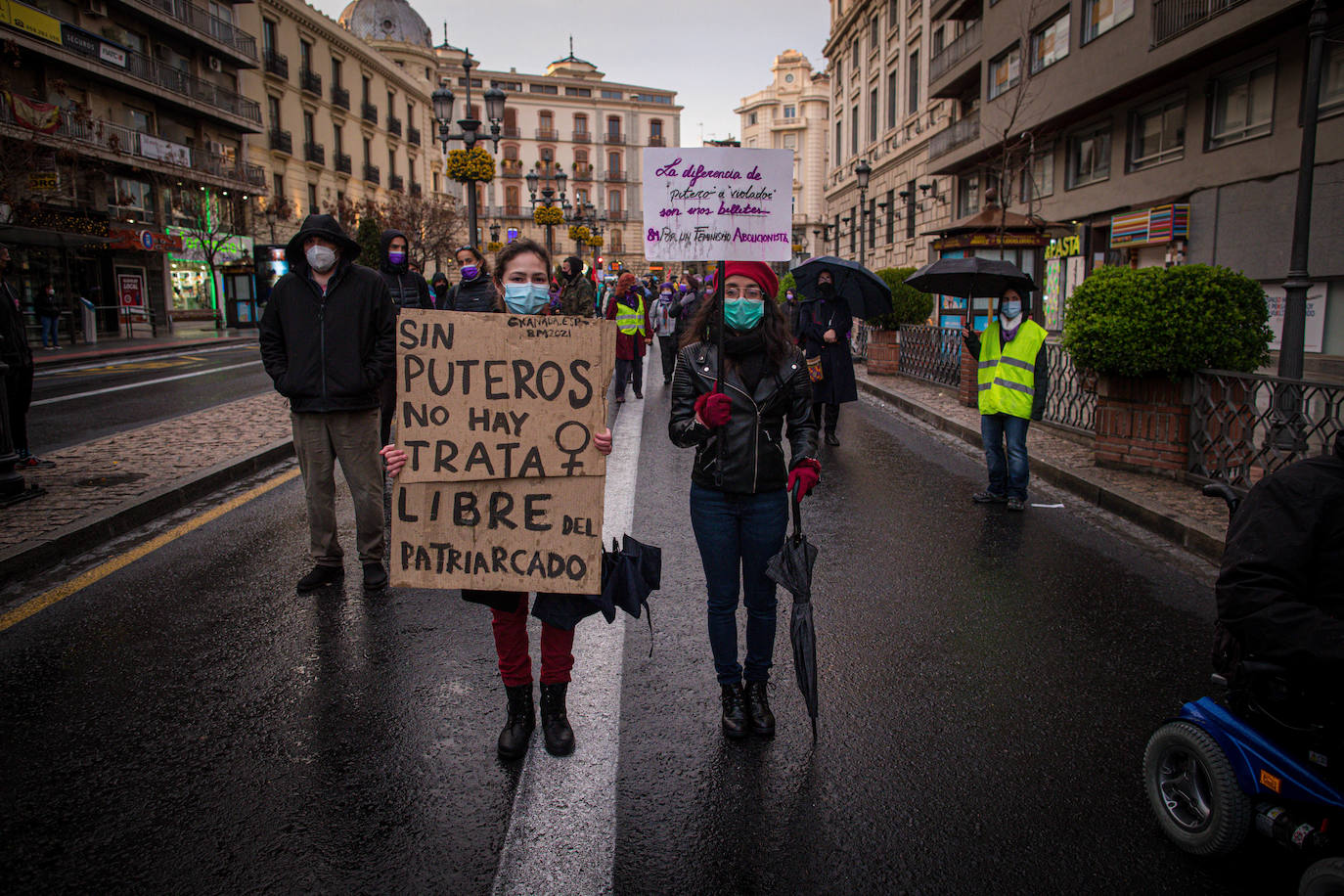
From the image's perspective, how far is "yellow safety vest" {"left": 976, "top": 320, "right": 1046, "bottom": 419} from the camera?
681cm

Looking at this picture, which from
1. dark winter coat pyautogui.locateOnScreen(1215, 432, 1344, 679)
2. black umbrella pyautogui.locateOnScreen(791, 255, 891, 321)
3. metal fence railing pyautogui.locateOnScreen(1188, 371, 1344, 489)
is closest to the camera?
dark winter coat pyautogui.locateOnScreen(1215, 432, 1344, 679)

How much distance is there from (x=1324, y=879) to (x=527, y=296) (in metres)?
3.00

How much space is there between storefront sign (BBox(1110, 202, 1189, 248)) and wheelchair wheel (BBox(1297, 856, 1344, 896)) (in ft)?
66.3

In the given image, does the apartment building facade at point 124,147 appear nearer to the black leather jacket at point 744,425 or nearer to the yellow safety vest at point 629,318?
the yellow safety vest at point 629,318

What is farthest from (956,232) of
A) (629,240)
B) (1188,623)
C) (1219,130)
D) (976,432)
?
(629,240)

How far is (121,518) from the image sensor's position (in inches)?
245

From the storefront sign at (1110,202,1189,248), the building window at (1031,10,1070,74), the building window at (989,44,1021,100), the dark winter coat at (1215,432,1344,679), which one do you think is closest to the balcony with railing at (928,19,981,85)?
the building window at (989,44,1021,100)

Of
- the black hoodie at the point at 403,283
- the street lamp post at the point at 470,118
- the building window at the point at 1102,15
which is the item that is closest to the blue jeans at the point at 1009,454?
the black hoodie at the point at 403,283

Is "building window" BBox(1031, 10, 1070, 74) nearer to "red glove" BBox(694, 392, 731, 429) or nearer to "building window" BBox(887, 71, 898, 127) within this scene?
"building window" BBox(887, 71, 898, 127)

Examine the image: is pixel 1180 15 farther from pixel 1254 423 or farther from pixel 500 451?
pixel 500 451

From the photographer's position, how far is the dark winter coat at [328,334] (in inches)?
188

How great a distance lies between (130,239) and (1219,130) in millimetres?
31548

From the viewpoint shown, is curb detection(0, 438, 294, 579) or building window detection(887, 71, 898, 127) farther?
building window detection(887, 71, 898, 127)

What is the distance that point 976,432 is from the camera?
1009 centimetres
